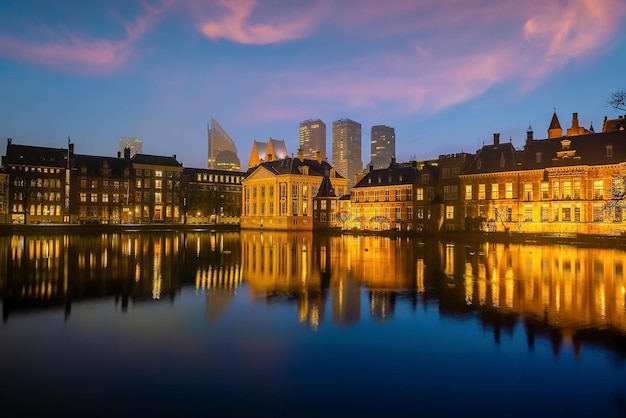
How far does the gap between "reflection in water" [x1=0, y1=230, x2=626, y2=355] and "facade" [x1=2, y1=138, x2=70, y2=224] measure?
252 feet

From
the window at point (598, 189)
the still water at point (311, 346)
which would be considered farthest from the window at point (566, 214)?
the still water at point (311, 346)

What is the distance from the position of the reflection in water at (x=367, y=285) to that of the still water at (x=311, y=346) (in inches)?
5.3

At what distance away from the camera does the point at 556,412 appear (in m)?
9.09

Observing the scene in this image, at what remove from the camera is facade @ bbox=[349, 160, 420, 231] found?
85.6m

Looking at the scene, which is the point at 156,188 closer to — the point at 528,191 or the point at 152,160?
the point at 152,160

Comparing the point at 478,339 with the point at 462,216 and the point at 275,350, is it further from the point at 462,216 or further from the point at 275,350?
the point at 462,216

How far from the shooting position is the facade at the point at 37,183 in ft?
336

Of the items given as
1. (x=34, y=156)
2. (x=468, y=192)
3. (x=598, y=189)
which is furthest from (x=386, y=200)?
(x=34, y=156)

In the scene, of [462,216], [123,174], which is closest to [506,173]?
[462,216]

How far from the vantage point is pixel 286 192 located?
10819cm

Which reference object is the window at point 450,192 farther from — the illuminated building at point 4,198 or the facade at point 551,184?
the illuminated building at point 4,198

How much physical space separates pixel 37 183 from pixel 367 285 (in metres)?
106

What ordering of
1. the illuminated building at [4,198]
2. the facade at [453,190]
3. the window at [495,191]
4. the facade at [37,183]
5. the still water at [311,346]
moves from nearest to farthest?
1. the still water at [311,346]
2. the window at [495,191]
3. the facade at [453,190]
4. the illuminated building at [4,198]
5. the facade at [37,183]

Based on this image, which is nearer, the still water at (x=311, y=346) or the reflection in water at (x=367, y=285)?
the still water at (x=311, y=346)
